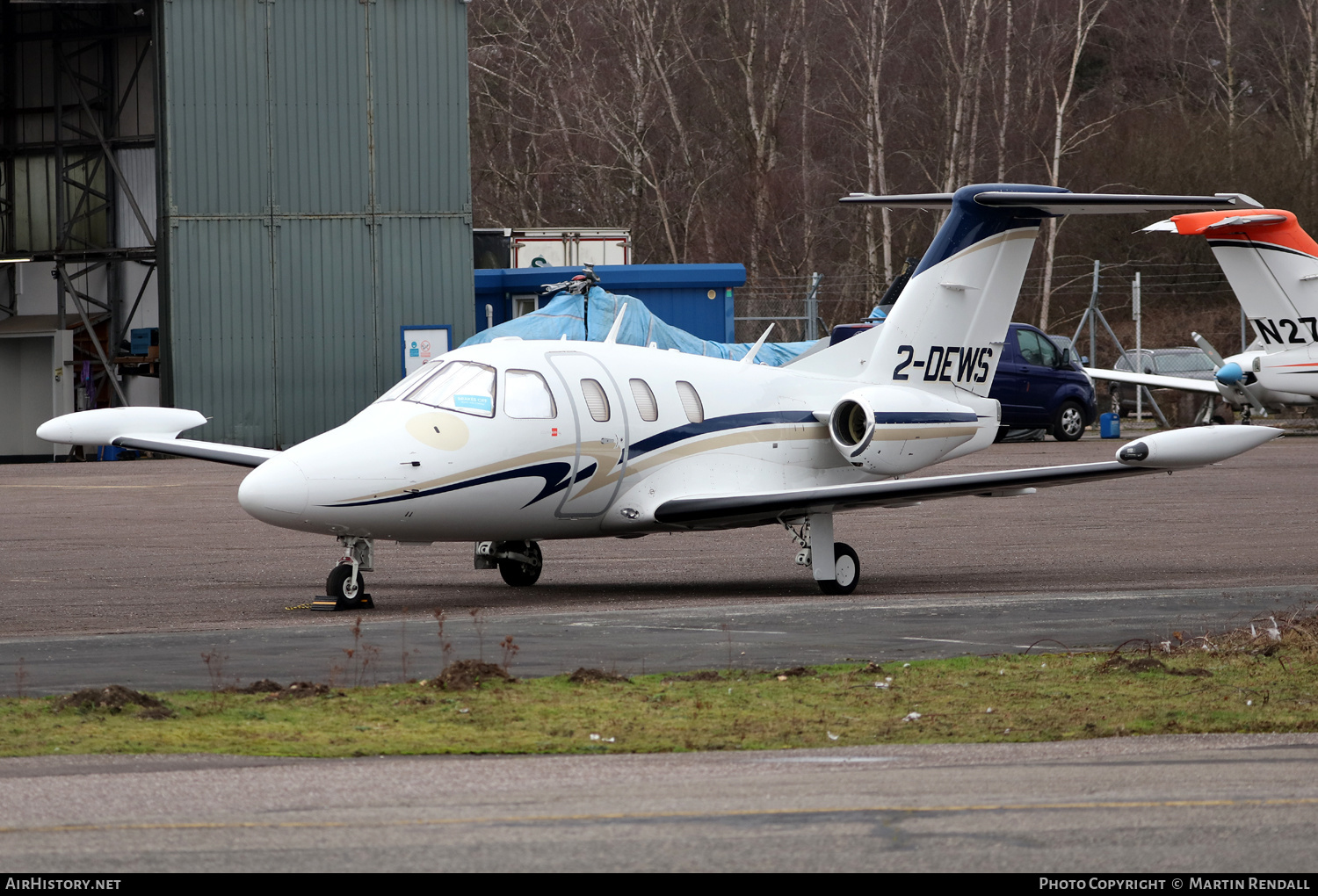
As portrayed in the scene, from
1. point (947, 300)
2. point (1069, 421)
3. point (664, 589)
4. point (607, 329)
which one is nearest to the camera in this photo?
point (664, 589)

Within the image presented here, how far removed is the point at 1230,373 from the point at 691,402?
11018 millimetres

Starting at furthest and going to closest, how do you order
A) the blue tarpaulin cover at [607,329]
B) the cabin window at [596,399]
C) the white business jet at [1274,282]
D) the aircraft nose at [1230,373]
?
1. the blue tarpaulin cover at [607,329]
2. the aircraft nose at [1230,373]
3. the white business jet at [1274,282]
4. the cabin window at [596,399]

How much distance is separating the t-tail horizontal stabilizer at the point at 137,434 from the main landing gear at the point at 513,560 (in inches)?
87.6

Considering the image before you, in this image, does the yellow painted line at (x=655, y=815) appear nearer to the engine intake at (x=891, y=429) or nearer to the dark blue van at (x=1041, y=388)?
the engine intake at (x=891, y=429)

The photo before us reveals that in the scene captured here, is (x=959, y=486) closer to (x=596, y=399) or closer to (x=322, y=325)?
(x=596, y=399)

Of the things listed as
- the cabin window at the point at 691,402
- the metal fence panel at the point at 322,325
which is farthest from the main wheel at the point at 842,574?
the metal fence panel at the point at 322,325

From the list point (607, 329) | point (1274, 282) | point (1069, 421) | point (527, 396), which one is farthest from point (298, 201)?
point (527, 396)

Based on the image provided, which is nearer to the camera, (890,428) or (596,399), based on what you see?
(596,399)

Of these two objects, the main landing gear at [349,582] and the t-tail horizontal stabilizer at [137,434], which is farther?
the t-tail horizontal stabilizer at [137,434]

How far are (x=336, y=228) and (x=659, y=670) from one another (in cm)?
3018

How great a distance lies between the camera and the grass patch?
846 cm

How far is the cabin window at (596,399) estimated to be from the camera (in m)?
15.3

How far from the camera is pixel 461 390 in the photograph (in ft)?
48.1

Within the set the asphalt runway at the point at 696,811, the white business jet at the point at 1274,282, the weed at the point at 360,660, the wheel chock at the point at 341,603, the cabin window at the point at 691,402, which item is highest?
the white business jet at the point at 1274,282
